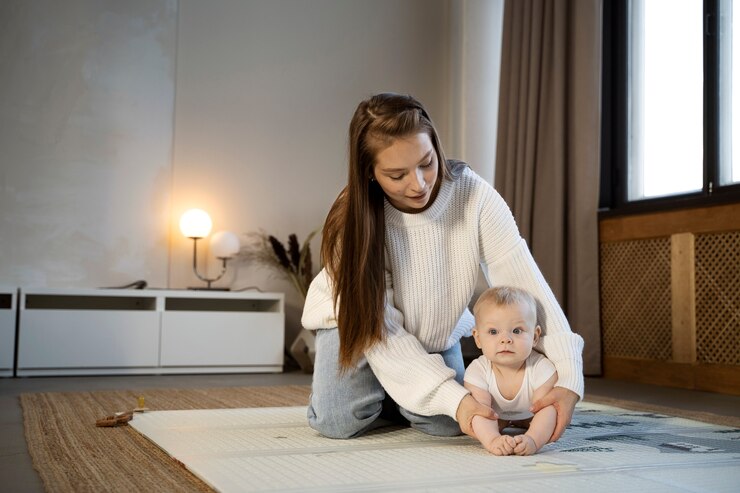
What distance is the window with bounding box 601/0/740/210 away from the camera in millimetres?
3297

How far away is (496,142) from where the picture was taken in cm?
439

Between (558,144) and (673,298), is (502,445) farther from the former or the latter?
(558,144)

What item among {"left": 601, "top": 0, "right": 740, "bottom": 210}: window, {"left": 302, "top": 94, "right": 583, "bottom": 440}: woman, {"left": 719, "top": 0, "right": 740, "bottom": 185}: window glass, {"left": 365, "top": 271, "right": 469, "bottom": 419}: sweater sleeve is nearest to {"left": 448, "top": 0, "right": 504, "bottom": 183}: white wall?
{"left": 601, "top": 0, "right": 740, "bottom": 210}: window

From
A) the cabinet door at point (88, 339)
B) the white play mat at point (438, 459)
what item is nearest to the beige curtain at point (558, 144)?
the white play mat at point (438, 459)

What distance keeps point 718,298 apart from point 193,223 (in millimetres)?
2442

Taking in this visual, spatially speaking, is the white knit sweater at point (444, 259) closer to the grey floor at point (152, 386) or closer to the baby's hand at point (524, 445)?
the baby's hand at point (524, 445)

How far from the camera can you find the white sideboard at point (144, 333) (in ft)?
12.0

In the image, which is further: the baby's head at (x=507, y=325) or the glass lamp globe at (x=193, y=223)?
the glass lamp globe at (x=193, y=223)

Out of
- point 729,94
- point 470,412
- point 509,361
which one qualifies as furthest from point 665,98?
point 470,412

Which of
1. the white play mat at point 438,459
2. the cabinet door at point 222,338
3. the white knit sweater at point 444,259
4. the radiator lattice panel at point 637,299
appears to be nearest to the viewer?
the white play mat at point 438,459

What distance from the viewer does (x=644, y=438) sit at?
1806 mm

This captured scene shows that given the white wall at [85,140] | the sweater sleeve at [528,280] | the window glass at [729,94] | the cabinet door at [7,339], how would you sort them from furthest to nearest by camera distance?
the white wall at [85,140] → the cabinet door at [7,339] → the window glass at [729,94] → the sweater sleeve at [528,280]

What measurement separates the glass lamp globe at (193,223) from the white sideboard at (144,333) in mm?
339

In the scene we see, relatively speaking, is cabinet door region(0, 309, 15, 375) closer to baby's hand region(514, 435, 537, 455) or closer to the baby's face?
the baby's face
